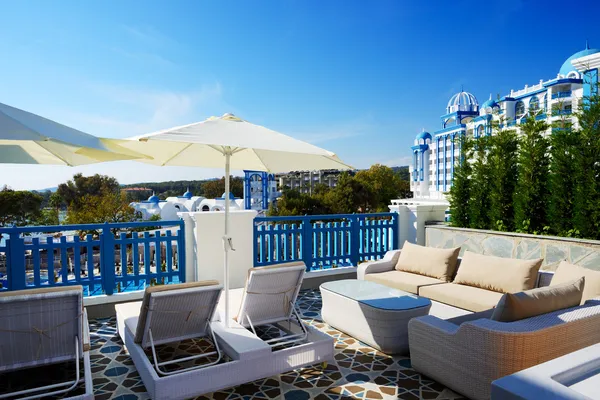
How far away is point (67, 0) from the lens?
38.8 feet

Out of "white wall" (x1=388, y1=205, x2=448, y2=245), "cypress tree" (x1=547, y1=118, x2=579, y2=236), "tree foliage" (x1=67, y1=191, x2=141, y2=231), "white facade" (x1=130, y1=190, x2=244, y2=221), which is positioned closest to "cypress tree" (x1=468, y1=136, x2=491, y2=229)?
"white wall" (x1=388, y1=205, x2=448, y2=245)

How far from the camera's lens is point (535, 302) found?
2908mm

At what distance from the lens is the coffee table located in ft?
12.2

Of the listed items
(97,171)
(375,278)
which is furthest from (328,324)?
(97,171)

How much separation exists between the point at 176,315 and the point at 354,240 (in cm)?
422

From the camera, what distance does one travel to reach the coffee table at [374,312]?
373cm

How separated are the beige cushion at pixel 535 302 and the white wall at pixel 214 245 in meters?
3.83

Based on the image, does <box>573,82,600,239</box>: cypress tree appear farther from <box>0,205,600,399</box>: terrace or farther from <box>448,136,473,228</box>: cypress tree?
<box>448,136,473,228</box>: cypress tree

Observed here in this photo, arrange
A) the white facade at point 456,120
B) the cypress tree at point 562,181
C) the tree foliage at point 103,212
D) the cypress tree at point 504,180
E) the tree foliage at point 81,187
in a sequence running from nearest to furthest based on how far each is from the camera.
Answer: the cypress tree at point 562,181 → the cypress tree at point 504,180 → the tree foliage at point 103,212 → the white facade at point 456,120 → the tree foliage at point 81,187

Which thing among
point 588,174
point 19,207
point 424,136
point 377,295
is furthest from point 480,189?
point 424,136

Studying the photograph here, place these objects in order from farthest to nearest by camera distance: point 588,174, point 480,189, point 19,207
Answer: point 19,207
point 480,189
point 588,174

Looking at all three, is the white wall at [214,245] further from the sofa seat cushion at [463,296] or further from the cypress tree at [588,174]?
the cypress tree at [588,174]

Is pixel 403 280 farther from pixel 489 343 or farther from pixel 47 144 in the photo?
pixel 47 144

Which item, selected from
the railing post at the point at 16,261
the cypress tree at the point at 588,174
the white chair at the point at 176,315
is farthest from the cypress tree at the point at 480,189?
the railing post at the point at 16,261
